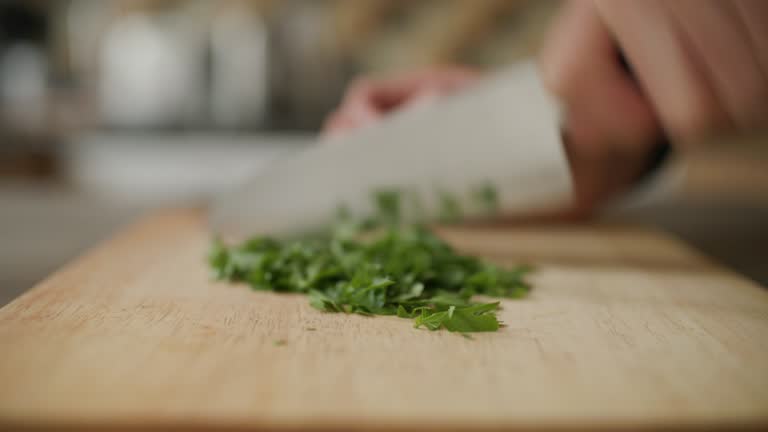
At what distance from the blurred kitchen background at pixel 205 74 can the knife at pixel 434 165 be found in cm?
164

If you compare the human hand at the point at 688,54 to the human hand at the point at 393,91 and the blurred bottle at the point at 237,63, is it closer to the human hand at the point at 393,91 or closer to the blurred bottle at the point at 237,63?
the human hand at the point at 393,91

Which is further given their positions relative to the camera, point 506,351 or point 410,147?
point 410,147

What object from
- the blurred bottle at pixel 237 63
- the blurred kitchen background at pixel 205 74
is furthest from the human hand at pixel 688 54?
the blurred bottle at pixel 237 63

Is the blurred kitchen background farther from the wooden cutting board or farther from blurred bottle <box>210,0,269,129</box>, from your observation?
the wooden cutting board

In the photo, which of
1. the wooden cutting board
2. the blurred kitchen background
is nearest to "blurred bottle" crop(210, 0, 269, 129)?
the blurred kitchen background

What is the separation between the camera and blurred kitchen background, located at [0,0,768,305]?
2.84 m

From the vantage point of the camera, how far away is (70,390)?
50 cm

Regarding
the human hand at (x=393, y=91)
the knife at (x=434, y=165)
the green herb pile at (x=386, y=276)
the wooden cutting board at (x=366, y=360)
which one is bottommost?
the wooden cutting board at (x=366, y=360)

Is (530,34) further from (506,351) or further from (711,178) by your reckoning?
(506,351)

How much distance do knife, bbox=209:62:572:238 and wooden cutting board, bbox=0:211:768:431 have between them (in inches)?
8.1

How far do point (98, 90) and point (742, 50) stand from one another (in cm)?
310

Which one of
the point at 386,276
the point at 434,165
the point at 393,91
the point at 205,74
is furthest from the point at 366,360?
the point at 205,74

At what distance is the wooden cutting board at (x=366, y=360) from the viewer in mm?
463

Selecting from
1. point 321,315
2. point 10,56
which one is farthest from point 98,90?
point 321,315
